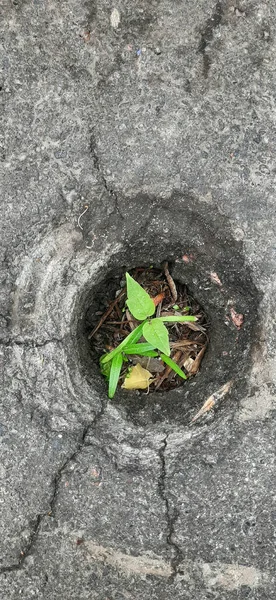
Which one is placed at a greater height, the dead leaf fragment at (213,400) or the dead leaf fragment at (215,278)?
the dead leaf fragment at (215,278)

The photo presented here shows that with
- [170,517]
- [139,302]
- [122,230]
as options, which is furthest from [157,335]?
[170,517]

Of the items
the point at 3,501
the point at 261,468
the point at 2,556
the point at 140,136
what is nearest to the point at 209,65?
the point at 140,136

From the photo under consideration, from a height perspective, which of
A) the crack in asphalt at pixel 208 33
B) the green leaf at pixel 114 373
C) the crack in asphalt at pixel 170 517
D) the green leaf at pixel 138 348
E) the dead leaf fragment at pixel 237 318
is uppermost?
the crack in asphalt at pixel 208 33

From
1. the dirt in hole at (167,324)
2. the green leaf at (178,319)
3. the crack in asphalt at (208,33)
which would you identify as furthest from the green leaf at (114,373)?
the crack in asphalt at (208,33)

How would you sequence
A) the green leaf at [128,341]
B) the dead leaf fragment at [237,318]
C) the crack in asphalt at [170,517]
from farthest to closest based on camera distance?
the green leaf at [128,341], the dead leaf fragment at [237,318], the crack in asphalt at [170,517]

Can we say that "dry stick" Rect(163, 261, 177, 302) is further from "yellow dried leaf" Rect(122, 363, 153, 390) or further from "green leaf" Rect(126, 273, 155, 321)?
"yellow dried leaf" Rect(122, 363, 153, 390)

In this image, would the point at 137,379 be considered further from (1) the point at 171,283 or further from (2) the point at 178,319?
(1) the point at 171,283

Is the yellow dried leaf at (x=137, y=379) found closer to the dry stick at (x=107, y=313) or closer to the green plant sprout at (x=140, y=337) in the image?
the green plant sprout at (x=140, y=337)
